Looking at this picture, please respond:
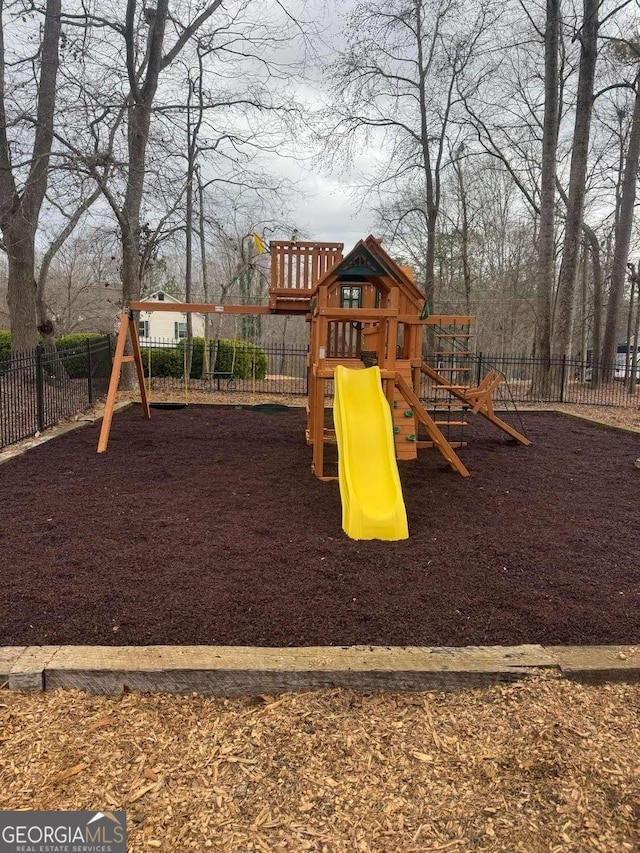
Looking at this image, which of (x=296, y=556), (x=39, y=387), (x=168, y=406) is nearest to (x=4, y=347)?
(x=168, y=406)

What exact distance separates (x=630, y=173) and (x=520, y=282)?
1225 centimetres

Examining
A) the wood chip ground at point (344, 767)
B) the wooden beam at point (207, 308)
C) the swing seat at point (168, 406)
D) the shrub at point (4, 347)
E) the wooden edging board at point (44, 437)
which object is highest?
the wooden beam at point (207, 308)

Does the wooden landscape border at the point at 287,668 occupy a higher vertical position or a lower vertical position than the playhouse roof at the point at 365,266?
lower

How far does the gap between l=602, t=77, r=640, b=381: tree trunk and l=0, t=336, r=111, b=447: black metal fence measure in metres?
13.8

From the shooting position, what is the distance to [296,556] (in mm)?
3787

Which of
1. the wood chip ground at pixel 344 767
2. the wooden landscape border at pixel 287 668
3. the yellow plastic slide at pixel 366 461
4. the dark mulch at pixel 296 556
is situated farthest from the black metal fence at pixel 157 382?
the wood chip ground at pixel 344 767

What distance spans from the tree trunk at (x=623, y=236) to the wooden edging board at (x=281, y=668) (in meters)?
15.5

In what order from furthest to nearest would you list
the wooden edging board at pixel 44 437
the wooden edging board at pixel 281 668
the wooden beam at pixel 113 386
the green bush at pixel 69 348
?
the green bush at pixel 69 348
the wooden beam at pixel 113 386
the wooden edging board at pixel 44 437
the wooden edging board at pixel 281 668

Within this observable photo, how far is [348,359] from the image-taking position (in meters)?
7.92

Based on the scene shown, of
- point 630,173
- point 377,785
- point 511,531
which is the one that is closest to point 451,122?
point 630,173

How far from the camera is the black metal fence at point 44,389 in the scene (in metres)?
7.91

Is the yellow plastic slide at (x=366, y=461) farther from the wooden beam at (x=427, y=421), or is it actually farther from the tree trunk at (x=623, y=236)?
the tree trunk at (x=623, y=236)

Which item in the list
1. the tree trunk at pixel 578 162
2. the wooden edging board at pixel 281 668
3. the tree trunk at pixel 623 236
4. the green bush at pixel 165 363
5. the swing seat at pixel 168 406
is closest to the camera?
the wooden edging board at pixel 281 668

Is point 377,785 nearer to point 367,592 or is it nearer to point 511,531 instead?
point 367,592
